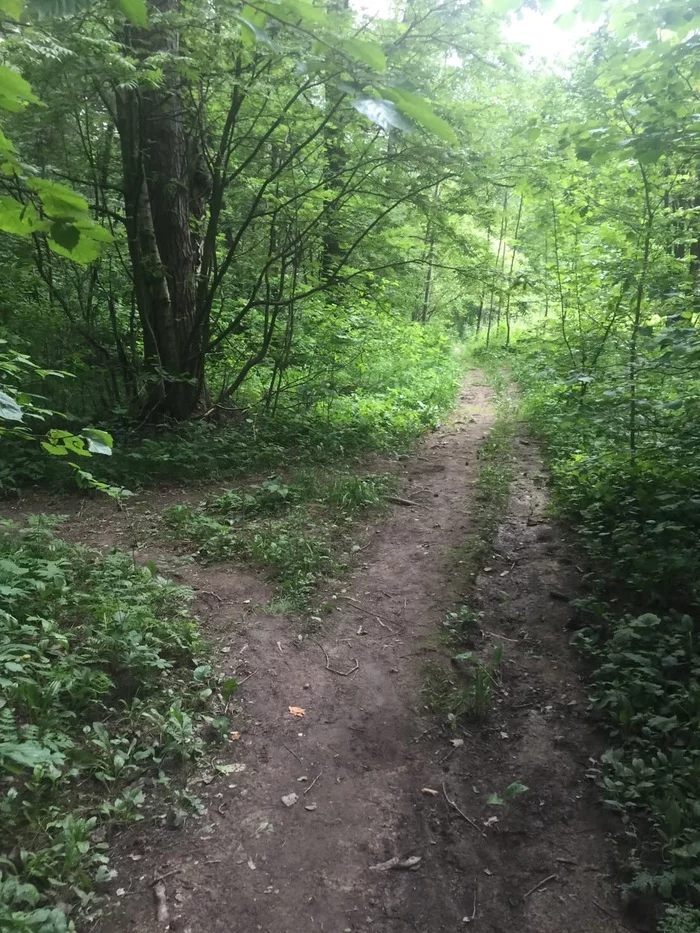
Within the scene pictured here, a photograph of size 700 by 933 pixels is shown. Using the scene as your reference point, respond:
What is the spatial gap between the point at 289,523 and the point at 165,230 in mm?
4684

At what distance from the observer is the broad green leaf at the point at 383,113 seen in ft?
4.29

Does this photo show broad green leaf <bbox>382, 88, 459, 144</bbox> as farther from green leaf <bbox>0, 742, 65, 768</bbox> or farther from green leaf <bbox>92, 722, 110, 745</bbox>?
green leaf <bbox>92, 722, 110, 745</bbox>

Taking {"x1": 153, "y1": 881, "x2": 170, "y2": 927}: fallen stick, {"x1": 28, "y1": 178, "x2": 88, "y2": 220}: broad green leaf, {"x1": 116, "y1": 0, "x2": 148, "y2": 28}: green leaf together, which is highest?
{"x1": 116, "y1": 0, "x2": 148, "y2": 28}: green leaf

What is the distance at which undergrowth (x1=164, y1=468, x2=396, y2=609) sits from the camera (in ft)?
16.9

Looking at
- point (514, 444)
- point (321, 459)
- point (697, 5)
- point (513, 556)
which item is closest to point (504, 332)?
point (514, 444)

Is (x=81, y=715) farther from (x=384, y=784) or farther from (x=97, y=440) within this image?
(x=97, y=440)

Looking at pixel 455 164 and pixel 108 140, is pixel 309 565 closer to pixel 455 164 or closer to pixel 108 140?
pixel 455 164

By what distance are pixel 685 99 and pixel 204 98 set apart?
17.7 feet

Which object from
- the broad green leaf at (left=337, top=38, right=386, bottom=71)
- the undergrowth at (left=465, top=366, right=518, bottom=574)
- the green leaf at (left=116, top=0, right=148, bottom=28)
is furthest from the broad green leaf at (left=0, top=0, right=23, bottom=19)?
the undergrowth at (left=465, top=366, right=518, bottom=574)

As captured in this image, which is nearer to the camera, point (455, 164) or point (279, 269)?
point (455, 164)

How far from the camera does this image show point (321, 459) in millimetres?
7895

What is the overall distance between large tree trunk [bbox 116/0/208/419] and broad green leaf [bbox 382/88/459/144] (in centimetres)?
632

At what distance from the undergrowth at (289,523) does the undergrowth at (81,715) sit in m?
0.97

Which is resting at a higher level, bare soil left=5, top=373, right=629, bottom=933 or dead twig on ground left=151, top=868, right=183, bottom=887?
bare soil left=5, top=373, right=629, bottom=933
